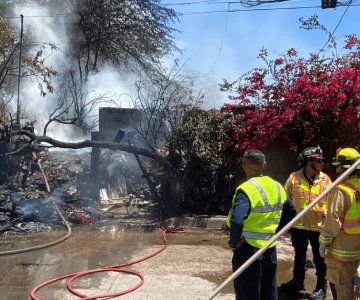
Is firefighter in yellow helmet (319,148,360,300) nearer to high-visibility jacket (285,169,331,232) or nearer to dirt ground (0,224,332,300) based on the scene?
high-visibility jacket (285,169,331,232)

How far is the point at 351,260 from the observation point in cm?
397

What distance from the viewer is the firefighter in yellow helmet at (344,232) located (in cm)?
388

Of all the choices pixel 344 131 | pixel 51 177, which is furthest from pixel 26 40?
pixel 344 131

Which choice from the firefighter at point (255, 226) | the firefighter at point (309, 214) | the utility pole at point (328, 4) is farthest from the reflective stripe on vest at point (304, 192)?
the utility pole at point (328, 4)

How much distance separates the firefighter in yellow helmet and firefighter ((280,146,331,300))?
1.12 m

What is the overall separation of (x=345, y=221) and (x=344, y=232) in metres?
0.11

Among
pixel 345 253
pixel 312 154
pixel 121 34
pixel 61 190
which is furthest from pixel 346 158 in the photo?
pixel 121 34

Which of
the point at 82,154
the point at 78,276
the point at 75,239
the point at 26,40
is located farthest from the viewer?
the point at 26,40

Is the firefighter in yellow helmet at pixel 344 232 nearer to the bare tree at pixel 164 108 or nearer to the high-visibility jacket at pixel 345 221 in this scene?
the high-visibility jacket at pixel 345 221

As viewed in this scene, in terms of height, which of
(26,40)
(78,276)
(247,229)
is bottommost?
(78,276)

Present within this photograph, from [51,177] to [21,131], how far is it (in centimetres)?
383

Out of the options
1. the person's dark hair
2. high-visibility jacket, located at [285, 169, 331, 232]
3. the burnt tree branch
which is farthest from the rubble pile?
the person's dark hair

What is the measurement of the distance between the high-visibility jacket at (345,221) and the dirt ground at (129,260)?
173 cm

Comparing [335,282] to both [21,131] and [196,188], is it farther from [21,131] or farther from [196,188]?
[21,131]
